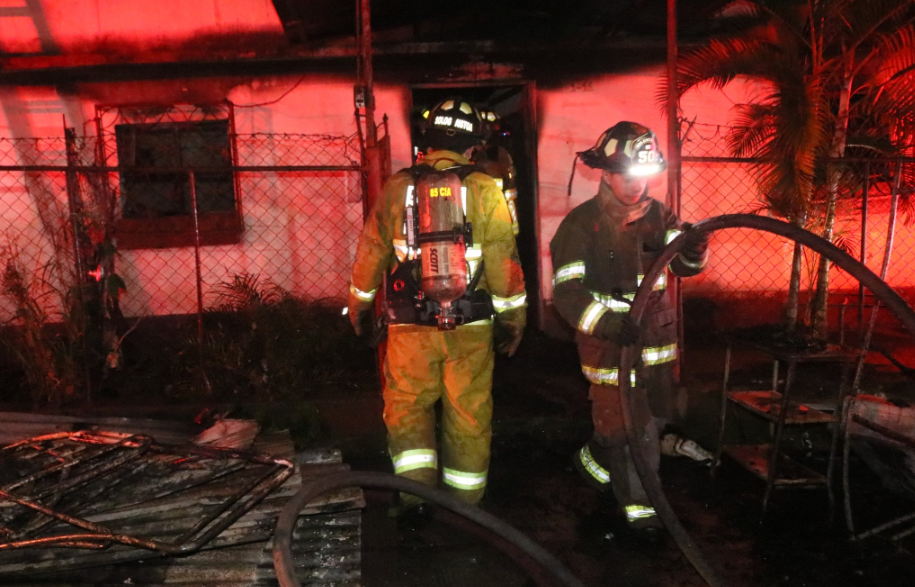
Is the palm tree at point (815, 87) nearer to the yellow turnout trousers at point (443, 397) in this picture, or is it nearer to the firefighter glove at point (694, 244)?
the firefighter glove at point (694, 244)

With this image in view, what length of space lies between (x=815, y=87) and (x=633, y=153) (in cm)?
208

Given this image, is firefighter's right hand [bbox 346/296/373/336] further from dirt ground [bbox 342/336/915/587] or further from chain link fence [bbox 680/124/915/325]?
chain link fence [bbox 680/124/915/325]

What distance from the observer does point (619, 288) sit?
3492 millimetres

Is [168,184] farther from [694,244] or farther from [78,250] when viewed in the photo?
[694,244]

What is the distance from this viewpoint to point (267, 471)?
2.97 m

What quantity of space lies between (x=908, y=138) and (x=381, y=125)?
435 centimetres

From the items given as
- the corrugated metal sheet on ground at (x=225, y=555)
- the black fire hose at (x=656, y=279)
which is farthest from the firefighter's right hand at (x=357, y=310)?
the black fire hose at (x=656, y=279)

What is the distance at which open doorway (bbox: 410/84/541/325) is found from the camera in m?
6.55

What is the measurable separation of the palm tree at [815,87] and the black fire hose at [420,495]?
2.53m

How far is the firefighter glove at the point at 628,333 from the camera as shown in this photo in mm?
3170

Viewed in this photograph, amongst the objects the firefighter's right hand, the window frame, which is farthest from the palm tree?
the window frame

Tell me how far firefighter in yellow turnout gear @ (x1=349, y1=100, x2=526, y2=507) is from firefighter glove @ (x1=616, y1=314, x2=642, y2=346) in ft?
1.79

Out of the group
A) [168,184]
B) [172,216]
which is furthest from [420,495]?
[168,184]

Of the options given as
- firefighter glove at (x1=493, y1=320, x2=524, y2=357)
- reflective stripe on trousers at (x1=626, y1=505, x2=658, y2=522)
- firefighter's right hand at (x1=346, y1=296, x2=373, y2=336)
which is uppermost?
firefighter's right hand at (x1=346, y1=296, x2=373, y2=336)
